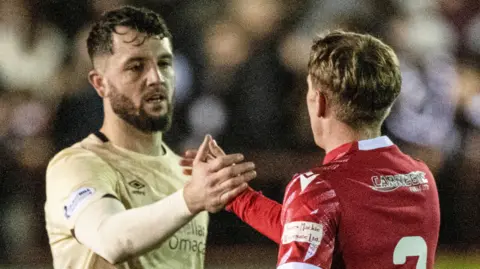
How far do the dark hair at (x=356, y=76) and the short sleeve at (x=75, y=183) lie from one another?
0.94 meters

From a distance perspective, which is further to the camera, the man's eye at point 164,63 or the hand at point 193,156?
the man's eye at point 164,63

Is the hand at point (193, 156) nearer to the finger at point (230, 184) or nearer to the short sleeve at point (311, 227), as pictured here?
the finger at point (230, 184)

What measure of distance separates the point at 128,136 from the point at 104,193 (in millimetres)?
567

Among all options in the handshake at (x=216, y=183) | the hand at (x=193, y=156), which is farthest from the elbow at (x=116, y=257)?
the hand at (x=193, y=156)

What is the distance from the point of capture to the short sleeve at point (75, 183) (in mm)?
3037

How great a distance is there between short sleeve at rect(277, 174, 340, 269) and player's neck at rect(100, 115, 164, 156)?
4.05 ft

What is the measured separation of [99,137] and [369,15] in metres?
3.85

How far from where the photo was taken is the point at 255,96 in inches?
260

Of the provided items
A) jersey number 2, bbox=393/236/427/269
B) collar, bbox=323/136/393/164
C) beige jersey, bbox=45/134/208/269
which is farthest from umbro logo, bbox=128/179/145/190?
jersey number 2, bbox=393/236/427/269

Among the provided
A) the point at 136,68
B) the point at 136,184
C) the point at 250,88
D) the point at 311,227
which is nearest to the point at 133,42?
the point at 136,68

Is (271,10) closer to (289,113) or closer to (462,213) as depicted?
(289,113)

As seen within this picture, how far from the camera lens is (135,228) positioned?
2.88 meters

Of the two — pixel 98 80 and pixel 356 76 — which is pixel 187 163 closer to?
pixel 98 80

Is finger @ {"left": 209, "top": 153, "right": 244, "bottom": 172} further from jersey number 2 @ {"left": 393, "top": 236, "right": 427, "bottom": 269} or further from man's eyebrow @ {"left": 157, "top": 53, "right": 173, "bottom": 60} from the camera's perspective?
man's eyebrow @ {"left": 157, "top": 53, "right": 173, "bottom": 60}
